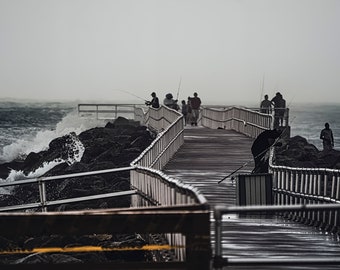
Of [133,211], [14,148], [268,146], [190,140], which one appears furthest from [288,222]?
[14,148]

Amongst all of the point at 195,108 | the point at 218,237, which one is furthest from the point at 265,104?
the point at 218,237

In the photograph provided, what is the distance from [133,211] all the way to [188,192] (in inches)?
42.0

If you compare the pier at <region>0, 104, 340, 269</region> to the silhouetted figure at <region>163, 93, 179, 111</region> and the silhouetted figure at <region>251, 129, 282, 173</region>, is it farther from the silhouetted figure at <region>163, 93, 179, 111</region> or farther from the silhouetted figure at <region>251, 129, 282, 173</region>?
the silhouetted figure at <region>163, 93, 179, 111</region>

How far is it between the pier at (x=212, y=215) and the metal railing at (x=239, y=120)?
0.29m

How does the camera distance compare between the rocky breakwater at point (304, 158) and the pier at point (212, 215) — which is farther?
the rocky breakwater at point (304, 158)

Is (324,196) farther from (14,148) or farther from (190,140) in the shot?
(14,148)

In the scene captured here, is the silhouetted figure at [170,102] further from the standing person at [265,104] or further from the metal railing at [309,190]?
the metal railing at [309,190]

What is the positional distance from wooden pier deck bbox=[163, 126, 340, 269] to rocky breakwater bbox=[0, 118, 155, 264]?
1.89 metres

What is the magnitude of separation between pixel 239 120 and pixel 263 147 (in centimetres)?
2221

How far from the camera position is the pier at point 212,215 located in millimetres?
8539

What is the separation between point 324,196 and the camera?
51.6 feet

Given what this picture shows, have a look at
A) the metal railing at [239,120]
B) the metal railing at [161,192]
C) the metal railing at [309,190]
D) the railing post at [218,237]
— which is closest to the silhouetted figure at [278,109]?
the metal railing at [239,120]

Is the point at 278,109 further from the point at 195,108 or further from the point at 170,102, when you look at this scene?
the point at 195,108

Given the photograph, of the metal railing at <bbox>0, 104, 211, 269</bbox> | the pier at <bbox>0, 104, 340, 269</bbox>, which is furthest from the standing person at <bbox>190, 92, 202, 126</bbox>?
the metal railing at <bbox>0, 104, 211, 269</bbox>
